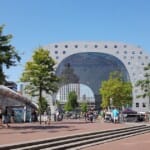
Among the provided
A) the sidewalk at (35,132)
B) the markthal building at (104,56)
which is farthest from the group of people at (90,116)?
the markthal building at (104,56)

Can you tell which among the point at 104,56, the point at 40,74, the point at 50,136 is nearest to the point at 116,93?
the point at 40,74

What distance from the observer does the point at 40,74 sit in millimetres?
51594

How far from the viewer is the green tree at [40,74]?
5181cm

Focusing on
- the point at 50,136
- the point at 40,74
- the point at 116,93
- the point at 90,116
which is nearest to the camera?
the point at 50,136

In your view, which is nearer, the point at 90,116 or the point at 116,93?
the point at 90,116

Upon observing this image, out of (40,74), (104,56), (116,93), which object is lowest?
(40,74)

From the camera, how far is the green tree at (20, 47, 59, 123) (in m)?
51.8

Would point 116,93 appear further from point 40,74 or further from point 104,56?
point 104,56

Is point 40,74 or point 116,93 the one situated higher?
point 116,93

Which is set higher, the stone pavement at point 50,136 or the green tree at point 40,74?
the green tree at point 40,74

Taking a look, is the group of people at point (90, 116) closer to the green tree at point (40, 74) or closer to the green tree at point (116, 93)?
the green tree at point (40, 74)

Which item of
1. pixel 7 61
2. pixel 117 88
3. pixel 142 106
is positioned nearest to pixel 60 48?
pixel 142 106

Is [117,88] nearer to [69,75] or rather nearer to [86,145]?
[86,145]

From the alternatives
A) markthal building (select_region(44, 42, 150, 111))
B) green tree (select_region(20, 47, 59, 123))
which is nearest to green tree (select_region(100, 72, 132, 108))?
green tree (select_region(20, 47, 59, 123))
